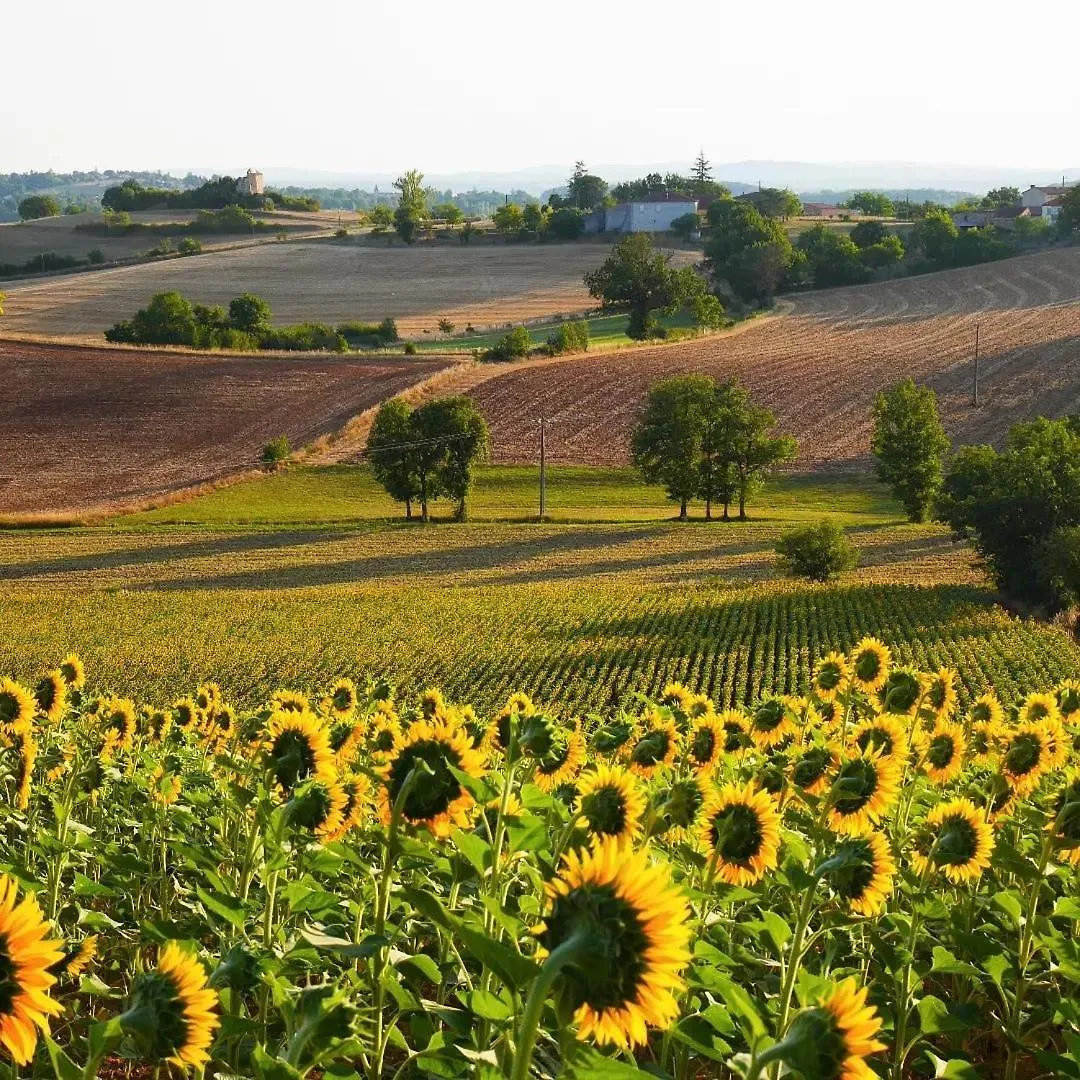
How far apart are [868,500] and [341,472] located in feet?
71.5

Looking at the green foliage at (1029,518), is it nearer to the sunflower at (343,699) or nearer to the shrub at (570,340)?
the sunflower at (343,699)

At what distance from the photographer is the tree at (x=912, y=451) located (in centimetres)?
5150

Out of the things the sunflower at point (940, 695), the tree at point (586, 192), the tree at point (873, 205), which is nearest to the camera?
the sunflower at point (940, 695)

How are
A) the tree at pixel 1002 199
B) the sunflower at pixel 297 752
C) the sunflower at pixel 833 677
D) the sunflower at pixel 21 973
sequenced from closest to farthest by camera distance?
the sunflower at pixel 21 973 → the sunflower at pixel 297 752 → the sunflower at pixel 833 677 → the tree at pixel 1002 199

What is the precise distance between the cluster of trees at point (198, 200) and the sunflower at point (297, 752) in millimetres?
151315

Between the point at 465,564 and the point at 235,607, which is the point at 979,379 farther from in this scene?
the point at 235,607

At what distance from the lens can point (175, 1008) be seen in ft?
7.95

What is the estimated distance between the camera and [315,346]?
87438mm

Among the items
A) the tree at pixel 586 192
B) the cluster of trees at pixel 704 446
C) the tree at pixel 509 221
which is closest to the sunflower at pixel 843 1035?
the cluster of trees at pixel 704 446

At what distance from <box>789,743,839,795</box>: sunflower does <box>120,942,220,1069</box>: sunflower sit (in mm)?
2654

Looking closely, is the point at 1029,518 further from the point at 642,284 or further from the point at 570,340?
the point at 642,284

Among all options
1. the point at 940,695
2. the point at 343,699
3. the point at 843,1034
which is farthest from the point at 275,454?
the point at 843,1034

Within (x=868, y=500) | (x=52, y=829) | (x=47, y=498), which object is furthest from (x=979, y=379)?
(x=52, y=829)

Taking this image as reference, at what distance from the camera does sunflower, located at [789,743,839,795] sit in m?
4.75
